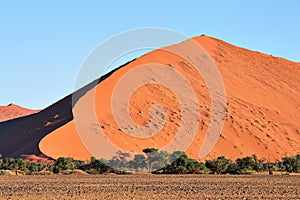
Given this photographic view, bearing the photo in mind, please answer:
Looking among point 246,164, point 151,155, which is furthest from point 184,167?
point 151,155

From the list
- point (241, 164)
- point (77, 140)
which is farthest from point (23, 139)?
point (241, 164)

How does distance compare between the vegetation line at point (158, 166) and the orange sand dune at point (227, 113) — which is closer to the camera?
the vegetation line at point (158, 166)

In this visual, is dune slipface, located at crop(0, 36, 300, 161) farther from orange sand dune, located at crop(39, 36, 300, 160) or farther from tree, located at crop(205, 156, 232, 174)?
tree, located at crop(205, 156, 232, 174)

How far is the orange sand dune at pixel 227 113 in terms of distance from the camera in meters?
91.2

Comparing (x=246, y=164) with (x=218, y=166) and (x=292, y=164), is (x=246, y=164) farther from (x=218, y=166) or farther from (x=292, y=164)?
(x=292, y=164)

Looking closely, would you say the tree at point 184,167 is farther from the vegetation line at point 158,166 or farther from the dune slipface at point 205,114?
the dune slipface at point 205,114

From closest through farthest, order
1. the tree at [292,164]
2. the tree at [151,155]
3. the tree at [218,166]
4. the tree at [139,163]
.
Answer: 1. the tree at [218,166]
2. the tree at [292,164]
3. the tree at [151,155]
4. the tree at [139,163]

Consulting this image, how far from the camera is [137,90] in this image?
102375 millimetres

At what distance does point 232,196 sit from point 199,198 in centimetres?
183

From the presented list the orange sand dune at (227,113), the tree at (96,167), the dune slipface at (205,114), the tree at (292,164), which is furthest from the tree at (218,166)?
the orange sand dune at (227,113)

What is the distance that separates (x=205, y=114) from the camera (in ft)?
321

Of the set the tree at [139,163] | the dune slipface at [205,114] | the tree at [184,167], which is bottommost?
the tree at [184,167]

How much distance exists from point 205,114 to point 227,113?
474cm

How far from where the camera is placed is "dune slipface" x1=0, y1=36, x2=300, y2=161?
91625 mm
